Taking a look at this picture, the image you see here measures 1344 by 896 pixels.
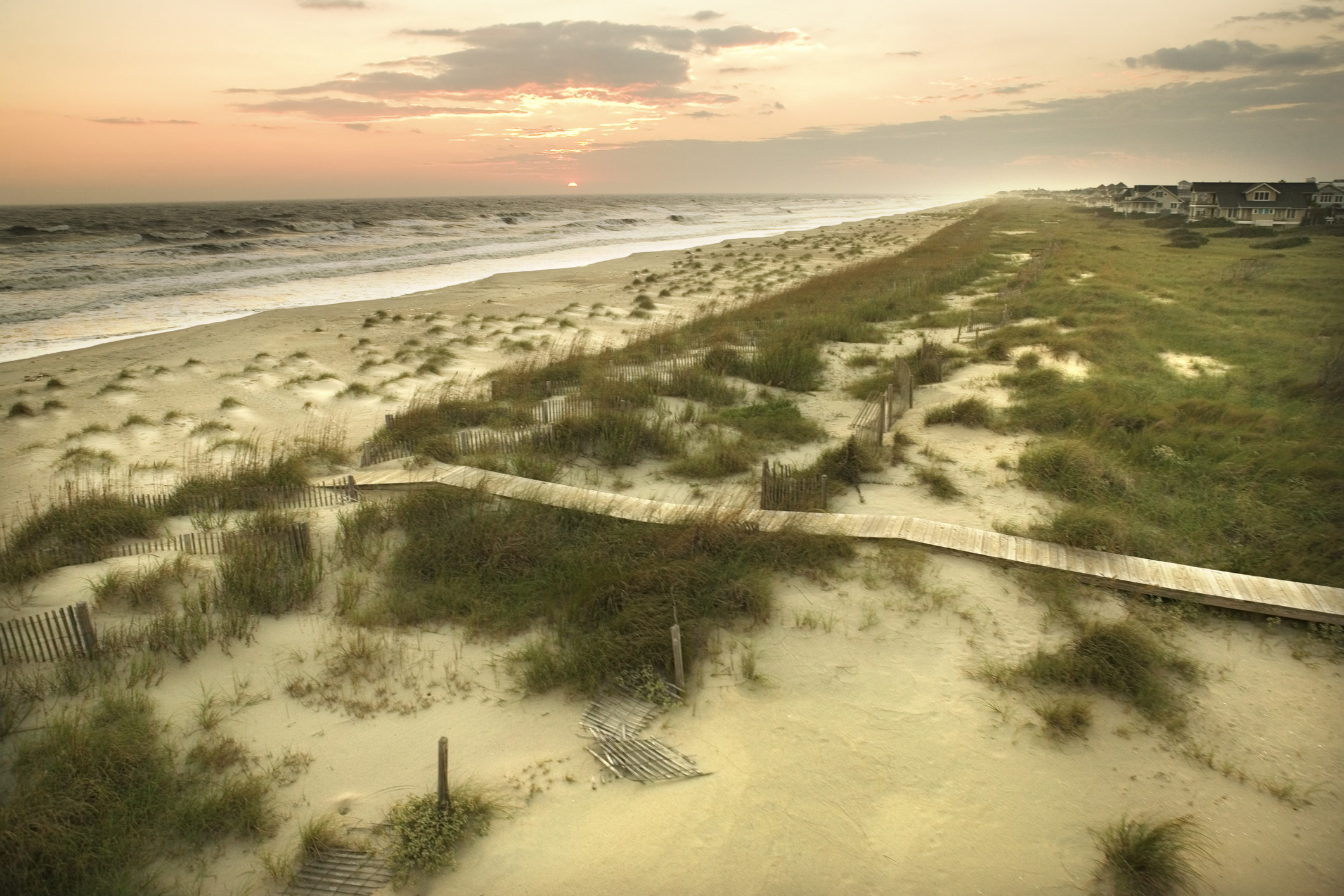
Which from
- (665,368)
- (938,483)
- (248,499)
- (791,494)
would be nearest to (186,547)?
(248,499)

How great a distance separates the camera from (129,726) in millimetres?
5418

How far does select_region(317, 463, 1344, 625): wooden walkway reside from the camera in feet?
22.5

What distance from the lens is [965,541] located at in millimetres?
7953

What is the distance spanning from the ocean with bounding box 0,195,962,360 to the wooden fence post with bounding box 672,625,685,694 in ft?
74.6

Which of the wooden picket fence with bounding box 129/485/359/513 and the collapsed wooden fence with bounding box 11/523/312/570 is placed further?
the wooden picket fence with bounding box 129/485/359/513

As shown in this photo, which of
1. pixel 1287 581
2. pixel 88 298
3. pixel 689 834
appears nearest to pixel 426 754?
pixel 689 834

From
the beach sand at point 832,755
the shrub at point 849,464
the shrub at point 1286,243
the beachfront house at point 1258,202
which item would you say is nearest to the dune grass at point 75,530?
the beach sand at point 832,755

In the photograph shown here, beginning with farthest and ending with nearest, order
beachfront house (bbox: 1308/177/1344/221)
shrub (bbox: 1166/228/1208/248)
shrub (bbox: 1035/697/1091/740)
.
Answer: beachfront house (bbox: 1308/177/1344/221), shrub (bbox: 1166/228/1208/248), shrub (bbox: 1035/697/1091/740)

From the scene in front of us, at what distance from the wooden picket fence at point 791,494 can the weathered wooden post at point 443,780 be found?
196 inches

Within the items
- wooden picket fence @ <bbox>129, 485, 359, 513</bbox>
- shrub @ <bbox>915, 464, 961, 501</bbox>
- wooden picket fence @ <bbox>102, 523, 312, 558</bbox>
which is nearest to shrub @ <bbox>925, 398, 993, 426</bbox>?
shrub @ <bbox>915, 464, 961, 501</bbox>

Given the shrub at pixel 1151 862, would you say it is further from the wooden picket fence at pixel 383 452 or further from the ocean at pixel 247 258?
the ocean at pixel 247 258

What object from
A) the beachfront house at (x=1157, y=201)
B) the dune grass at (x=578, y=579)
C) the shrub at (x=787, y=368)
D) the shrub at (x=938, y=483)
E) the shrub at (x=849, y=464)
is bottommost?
the dune grass at (x=578, y=579)

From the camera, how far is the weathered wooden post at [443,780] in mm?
4672

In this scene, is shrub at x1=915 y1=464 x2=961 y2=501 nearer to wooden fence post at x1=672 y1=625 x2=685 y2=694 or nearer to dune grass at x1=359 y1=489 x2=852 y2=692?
dune grass at x1=359 y1=489 x2=852 y2=692
